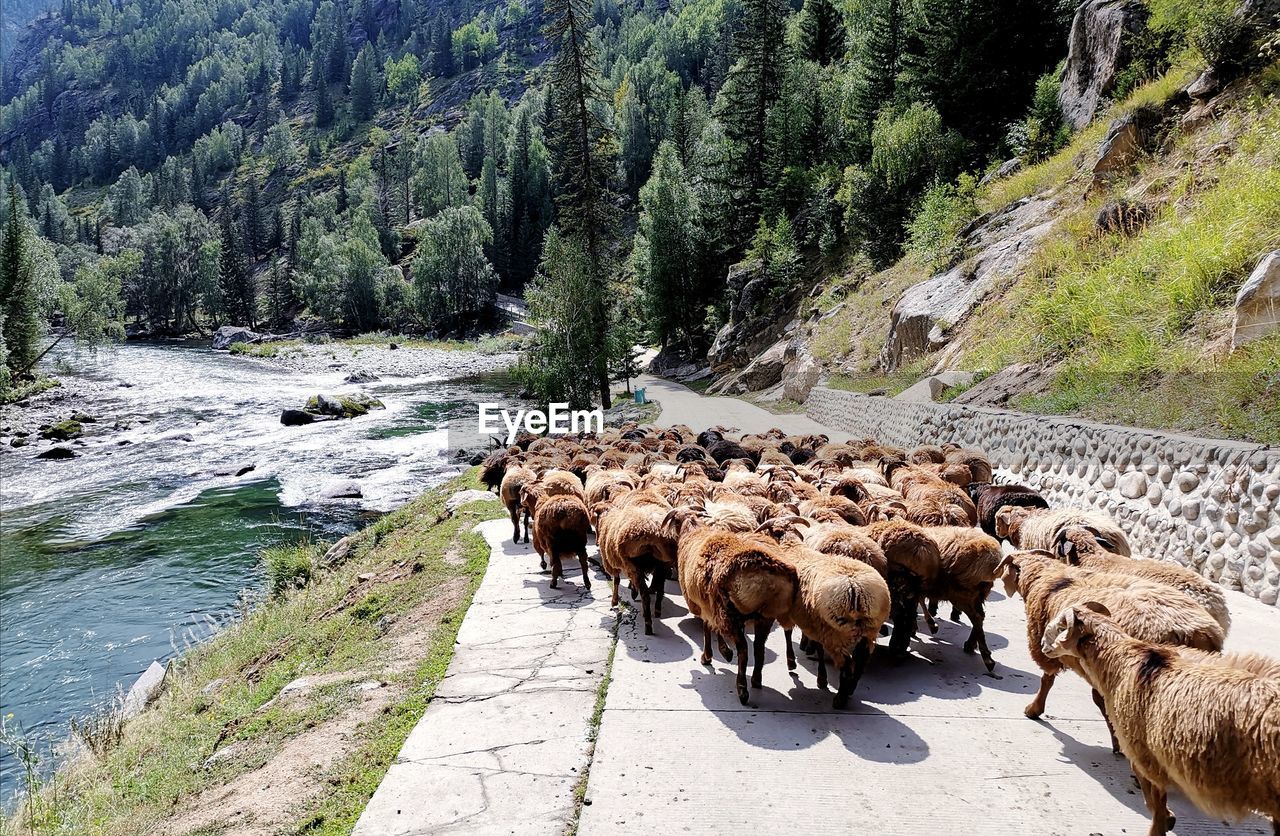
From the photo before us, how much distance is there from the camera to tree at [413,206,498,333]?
291ft

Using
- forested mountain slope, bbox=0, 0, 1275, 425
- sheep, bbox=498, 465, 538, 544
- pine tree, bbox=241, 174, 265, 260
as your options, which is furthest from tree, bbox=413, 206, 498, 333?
sheep, bbox=498, 465, 538, 544

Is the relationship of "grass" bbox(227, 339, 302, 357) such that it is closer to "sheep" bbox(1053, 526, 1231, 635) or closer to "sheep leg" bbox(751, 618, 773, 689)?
"sheep leg" bbox(751, 618, 773, 689)

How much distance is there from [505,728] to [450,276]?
89444 mm

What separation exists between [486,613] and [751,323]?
37870 millimetres

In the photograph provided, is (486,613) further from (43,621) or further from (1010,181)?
(1010,181)

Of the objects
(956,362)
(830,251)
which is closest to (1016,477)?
(956,362)

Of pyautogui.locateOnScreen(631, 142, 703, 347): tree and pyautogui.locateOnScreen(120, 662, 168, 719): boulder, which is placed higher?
pyautogui.locateOnScreen(631, 142, 703, 347): tree

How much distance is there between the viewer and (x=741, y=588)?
5.30 meters

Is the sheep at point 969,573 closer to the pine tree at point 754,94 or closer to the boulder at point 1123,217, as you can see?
the boulder at point 1123,217

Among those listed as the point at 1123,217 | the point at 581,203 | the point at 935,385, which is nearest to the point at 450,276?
the point at 581,203

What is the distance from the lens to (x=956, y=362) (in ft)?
61.7

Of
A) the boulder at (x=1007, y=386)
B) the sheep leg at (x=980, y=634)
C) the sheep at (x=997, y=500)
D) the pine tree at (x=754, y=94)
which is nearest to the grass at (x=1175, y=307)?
the boulder at (x=1007, y=386)

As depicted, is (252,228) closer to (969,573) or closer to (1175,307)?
(1175,307)

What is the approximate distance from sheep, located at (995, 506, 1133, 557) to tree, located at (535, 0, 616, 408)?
23415 mm
